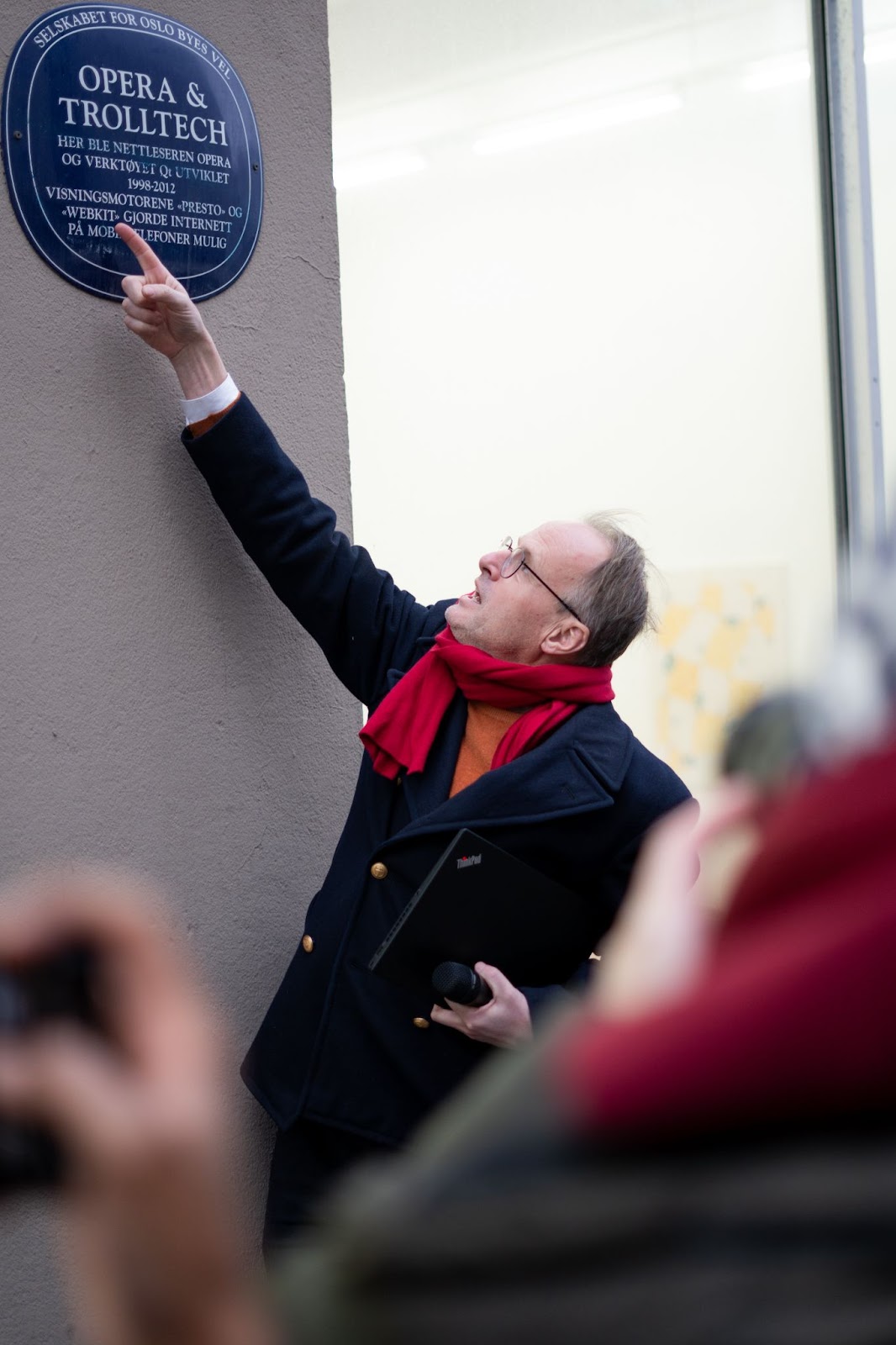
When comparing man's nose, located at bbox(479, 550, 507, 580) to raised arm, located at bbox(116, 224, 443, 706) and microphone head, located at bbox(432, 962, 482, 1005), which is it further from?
microphone head, located at bbox(432, 962, 482, 1005)

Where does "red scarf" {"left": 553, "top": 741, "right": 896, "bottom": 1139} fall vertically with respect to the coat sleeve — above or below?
below

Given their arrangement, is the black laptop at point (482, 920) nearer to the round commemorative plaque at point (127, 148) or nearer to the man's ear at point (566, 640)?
the man's ear at point (566, 640)

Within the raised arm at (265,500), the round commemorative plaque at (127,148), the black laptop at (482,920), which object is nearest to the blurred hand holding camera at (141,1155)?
the black laptop at (482,920)

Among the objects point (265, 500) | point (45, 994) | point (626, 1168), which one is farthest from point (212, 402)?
point (626, 1168)

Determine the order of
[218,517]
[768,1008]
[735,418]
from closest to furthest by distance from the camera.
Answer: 1. [768,1008]
2. [218,517]
3. [735,418]

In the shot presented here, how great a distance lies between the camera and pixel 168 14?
2225 millimetres

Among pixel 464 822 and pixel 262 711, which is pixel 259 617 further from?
pixel 464 822

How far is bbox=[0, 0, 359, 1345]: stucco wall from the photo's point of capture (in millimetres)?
2064

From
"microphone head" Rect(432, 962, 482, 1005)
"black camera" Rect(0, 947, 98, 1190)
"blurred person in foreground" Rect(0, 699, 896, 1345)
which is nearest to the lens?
"blurred person in foreground" Rect(0, 699, 896, 1345)

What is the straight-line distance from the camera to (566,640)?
7.73ft

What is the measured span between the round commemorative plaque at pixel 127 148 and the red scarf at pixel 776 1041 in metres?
1.87

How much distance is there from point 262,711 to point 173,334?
2.11 ft

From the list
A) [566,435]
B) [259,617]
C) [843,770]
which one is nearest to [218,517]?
[259,617]

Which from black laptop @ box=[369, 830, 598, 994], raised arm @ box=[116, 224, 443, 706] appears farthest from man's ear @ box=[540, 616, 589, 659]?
black laptop @ box=[369, 830, 598, 994]
